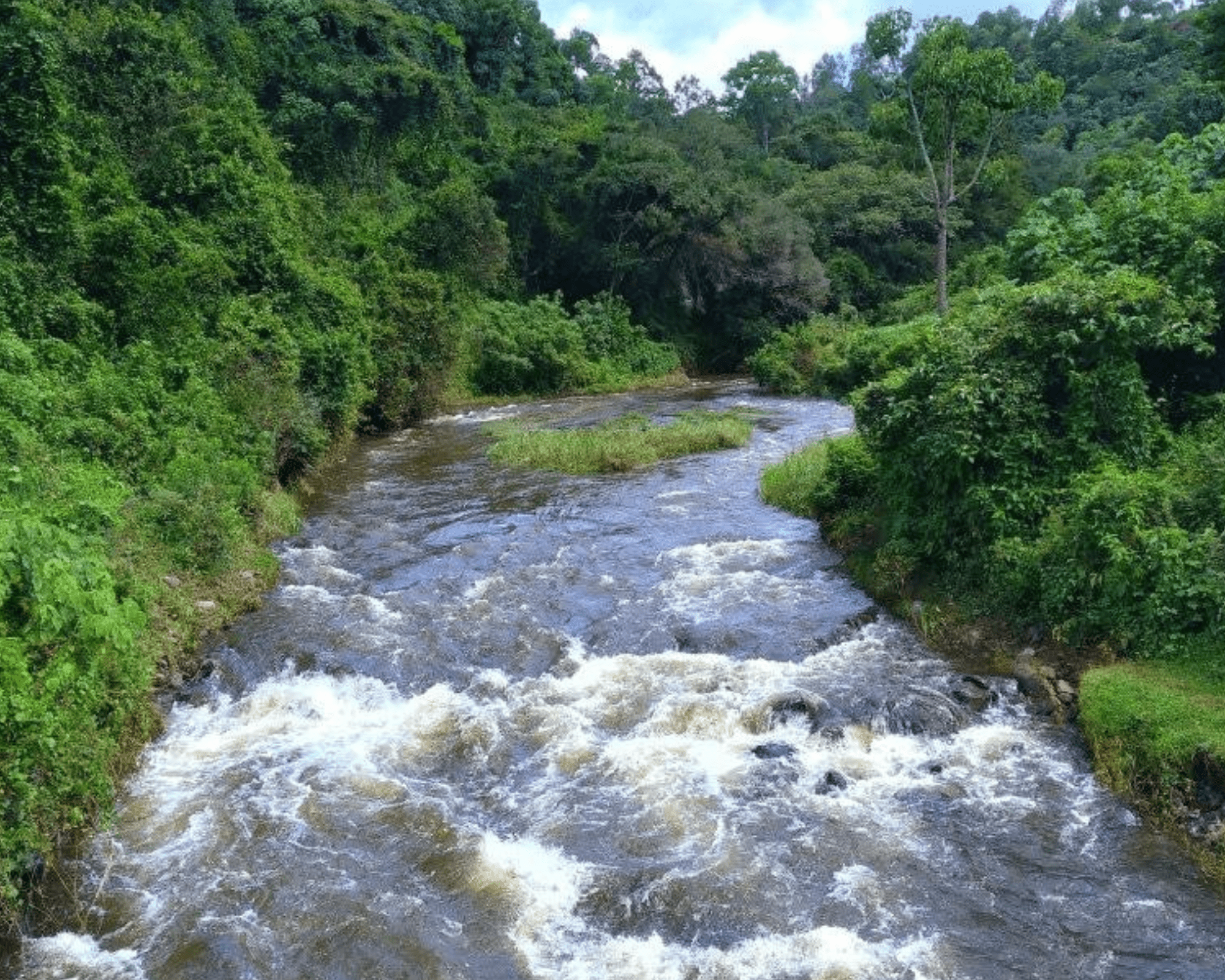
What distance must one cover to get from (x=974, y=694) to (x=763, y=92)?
78054 millimetres

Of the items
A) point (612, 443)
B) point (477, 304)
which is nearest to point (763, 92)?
point (477, 304)

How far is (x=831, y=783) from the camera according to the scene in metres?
9.89

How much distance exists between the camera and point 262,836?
919 centimetres

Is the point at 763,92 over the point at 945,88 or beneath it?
over

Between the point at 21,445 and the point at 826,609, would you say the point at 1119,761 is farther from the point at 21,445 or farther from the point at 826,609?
the point at 21,445

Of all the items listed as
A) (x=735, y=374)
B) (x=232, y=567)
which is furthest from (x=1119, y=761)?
(x=735, y=374)

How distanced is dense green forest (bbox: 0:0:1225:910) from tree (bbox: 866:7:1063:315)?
0.14 m

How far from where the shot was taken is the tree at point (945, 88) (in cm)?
→ 2994

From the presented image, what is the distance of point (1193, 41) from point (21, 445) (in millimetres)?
22941

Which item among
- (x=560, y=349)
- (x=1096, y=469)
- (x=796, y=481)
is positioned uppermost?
(x=560, y=349)

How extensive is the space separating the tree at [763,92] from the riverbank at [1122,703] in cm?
7314

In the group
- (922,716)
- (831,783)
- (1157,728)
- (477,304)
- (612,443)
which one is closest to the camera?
(1157,728)

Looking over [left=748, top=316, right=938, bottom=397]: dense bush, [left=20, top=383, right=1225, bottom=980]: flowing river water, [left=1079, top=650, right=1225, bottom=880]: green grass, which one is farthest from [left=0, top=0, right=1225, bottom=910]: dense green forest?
[left=20, top=383, right=1225, bottom=980]: flowing river water

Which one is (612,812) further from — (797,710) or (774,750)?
(797,710)
